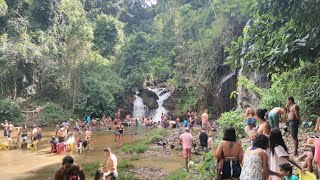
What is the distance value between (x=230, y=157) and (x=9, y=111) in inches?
1143

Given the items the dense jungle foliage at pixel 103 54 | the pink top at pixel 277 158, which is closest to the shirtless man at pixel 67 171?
the pink top at pixel 277 158

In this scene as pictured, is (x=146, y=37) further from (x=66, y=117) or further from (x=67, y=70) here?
(x=66, y=117)

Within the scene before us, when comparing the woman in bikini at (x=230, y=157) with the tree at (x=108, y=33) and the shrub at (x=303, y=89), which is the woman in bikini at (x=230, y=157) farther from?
the tree at (x=108, y=33)

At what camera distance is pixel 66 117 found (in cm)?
3309

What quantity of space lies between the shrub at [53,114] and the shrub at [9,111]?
2.13 m

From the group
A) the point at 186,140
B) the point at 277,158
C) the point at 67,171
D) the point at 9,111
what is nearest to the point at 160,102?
the point at 9,111

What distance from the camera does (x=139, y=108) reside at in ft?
116

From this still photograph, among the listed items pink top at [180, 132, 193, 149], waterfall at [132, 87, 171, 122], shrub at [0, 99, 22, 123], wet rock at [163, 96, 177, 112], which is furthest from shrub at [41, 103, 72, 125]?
pink top at [180, 132, 193, 149]

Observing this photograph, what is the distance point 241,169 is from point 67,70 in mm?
31523

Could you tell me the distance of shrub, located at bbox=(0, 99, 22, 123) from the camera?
99.4ft

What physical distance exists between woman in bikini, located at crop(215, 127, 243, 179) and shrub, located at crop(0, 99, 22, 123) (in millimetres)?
28518

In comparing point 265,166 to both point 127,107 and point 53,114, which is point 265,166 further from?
point 127,107

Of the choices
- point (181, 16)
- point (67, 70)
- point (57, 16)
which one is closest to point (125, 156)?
point (67, 70)

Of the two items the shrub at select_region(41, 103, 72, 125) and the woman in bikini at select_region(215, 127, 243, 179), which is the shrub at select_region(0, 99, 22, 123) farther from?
the woman in bikini at select_region(215, 127, 243, 179)
